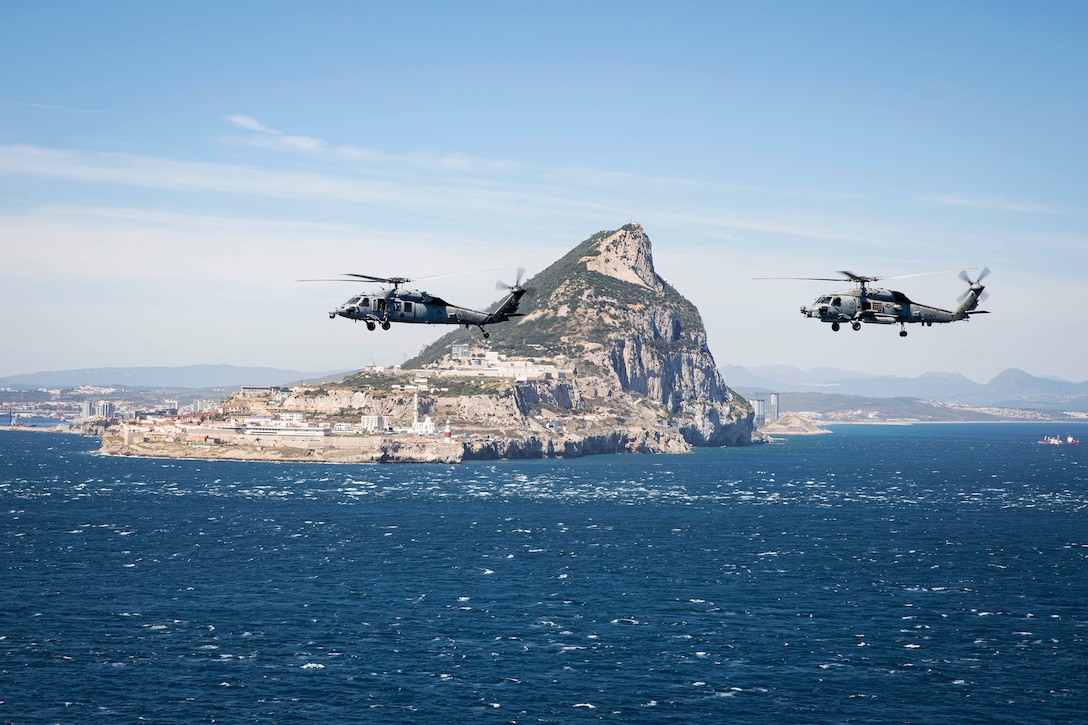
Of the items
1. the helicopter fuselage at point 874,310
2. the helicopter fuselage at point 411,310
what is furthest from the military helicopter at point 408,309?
the helicopter fuselage at point 874,310

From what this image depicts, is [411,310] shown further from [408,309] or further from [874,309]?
[874,309]

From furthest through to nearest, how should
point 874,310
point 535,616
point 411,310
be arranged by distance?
point 535,616
point 411,310
point 874,310

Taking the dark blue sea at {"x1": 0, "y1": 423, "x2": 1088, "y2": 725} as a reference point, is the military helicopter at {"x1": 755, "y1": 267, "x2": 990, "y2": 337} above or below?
above

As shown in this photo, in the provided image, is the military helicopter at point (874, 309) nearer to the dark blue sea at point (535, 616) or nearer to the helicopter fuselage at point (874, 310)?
the helicopter fuselage at point (874, 310)

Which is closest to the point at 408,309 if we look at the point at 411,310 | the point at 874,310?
the point at 411,310

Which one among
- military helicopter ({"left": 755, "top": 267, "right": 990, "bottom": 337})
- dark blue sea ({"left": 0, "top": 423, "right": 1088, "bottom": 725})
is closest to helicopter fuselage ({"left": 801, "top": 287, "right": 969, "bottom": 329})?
military helicopter ({"left": 755, "top": 267, "right": 990, "bottom": 337})

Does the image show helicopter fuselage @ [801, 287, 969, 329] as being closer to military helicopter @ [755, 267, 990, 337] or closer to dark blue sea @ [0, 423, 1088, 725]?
military helicopter @ [755, 267, 990, 337]
